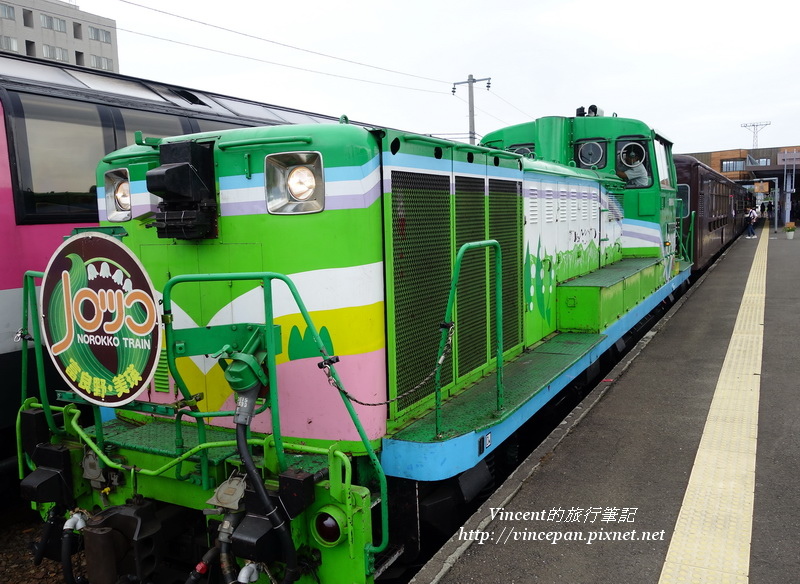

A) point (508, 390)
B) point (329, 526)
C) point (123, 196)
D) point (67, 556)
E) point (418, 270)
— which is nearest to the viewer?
point (329, 526)

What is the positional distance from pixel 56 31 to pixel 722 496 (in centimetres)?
6161

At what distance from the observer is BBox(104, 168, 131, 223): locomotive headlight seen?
3656 mm

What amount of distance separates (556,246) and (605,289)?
605 millimetres

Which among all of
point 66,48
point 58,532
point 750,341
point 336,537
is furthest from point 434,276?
point 66,48

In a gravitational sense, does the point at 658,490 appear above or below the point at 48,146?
A: below

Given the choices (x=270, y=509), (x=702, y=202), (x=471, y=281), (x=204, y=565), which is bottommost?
(x=204, y=565)

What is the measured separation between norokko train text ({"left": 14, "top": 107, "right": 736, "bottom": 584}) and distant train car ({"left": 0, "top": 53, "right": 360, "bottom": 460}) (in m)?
1.85

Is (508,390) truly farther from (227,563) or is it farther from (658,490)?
(227,563)

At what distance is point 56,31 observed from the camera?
172 feet

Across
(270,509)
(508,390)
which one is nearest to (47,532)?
(270,509)

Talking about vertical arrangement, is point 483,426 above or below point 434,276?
below

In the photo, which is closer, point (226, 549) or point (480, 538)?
point (226, 549)

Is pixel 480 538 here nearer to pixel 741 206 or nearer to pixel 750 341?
pixel 750 341

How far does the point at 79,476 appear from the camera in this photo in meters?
3.25
